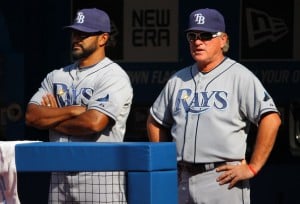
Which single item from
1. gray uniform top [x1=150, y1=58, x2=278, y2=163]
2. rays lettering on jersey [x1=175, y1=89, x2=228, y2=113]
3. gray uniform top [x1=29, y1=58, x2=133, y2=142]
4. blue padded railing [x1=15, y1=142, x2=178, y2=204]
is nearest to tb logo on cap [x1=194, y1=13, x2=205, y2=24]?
gray uniform top [x1=150, y1=58, x2=278, y2=163]

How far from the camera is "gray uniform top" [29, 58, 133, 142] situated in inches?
199

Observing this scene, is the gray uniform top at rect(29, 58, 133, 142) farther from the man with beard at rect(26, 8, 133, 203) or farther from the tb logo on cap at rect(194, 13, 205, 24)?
the tb logo on cap at rect(194, 13, 205, 24)

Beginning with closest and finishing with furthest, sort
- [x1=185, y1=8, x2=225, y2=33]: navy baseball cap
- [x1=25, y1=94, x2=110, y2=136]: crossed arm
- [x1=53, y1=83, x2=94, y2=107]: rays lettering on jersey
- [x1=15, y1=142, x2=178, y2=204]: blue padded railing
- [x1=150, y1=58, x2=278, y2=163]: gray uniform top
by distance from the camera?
[x1=15, y1=142, x2=178, y2=204]: blue padded railing, [x1=150, y1=58, x2=278, y2=163]: gray uniform top, [x1=185, y1=8, x2=225, y2=33]: navy baseball cap, [x1=25, y1=94, x2=110, y2=136]: crossed arm, [x1=53, y1=83, x2=94, y2=107]: rays lettering on jersey

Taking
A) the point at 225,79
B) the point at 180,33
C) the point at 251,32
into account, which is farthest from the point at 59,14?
the point at 225,79

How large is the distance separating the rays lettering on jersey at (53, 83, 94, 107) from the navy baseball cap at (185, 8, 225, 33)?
2.16 feet

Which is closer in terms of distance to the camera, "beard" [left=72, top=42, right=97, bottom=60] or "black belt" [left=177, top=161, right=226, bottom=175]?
"black belt" [left=177, top=161, right=226, bottom=175]

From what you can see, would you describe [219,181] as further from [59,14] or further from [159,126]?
[59,14]

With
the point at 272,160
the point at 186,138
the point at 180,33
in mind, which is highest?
the point at 180,33

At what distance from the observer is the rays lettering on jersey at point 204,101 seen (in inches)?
186

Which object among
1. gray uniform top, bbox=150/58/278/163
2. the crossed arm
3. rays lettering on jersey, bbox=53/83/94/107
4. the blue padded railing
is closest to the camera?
the blue padded railing

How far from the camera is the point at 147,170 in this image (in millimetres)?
3484

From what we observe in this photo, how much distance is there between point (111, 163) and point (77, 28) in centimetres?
172

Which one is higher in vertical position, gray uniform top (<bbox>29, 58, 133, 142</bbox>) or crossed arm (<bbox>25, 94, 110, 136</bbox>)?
gray uniform top (<bbox>29, 58, 133, 142</bbox>)

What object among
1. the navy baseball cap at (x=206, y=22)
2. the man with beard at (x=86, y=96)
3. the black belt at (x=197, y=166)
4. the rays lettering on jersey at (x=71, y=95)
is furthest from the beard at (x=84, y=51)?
the black belt at (x=197, y=166)
